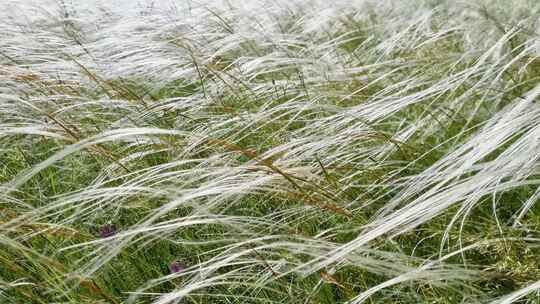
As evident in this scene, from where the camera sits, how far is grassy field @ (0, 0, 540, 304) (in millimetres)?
1018

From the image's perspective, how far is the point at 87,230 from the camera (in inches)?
60.1

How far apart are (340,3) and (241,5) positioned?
0.56 metres

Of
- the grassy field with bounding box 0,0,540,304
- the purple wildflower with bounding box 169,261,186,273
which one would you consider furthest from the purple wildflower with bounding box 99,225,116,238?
the purple wildflower with bounding box 169,261,186,273

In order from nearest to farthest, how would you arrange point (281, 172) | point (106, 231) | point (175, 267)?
point (281, 172)
point (175, 267)
point (106, 231)

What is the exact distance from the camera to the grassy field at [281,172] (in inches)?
40.1

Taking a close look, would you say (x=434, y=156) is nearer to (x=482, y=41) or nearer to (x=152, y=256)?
(x=152, y=256)

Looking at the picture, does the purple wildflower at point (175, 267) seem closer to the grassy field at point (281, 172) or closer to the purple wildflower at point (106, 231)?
the grassy field at point (281, 172)

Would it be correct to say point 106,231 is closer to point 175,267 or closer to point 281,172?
point 175,267

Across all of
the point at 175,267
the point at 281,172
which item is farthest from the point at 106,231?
the point at 281,172

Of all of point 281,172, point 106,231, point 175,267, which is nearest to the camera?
point 281,172

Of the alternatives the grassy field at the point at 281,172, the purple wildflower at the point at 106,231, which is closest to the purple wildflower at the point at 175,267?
the grassy field at the point at 281,172

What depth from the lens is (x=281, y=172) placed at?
1069 millimetres

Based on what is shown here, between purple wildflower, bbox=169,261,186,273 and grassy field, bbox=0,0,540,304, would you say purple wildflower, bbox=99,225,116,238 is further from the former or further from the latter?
purple wildflower, bbox=169,261,186,273

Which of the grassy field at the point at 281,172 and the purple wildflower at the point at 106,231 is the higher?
the grassy field at the point at 281,172
